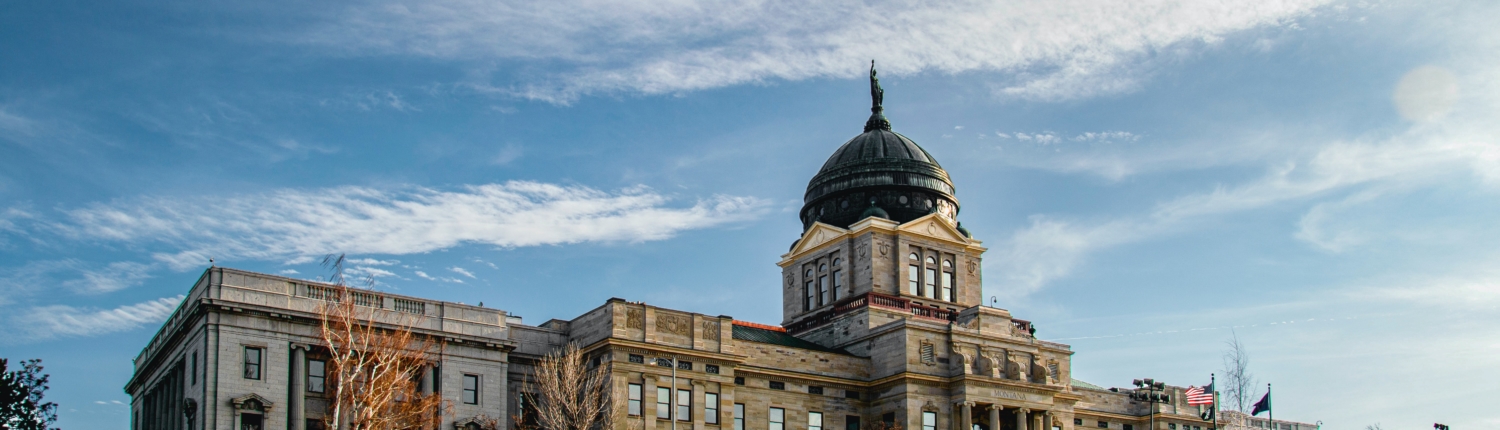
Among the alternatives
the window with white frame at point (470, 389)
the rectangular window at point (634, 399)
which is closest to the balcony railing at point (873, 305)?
the rectangular window at point (634, 399)

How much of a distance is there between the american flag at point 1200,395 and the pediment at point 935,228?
15.4m

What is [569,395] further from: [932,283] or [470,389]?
[932,283]

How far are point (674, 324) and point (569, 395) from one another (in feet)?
24.0

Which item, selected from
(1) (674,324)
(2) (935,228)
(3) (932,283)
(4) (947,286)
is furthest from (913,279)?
(1) (674,324)

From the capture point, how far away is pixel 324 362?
2547 inches

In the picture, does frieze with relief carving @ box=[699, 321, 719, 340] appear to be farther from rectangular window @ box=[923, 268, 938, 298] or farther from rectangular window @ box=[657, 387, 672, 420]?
rectangular window @ box=[923, 268, 938, 298]

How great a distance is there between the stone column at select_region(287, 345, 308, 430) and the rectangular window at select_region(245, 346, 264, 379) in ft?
4.60

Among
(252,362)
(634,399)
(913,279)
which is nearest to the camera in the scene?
(252,362)

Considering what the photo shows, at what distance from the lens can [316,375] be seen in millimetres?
64500

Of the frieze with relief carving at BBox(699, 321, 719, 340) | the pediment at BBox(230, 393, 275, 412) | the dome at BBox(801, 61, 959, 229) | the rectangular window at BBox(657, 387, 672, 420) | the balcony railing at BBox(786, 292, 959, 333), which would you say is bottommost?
the pediment at BBox(230, 393, 275, 412)

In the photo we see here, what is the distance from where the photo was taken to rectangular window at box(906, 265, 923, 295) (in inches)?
3526

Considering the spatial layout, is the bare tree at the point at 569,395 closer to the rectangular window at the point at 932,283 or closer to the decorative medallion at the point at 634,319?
the decorative medallion at the point at 634,319

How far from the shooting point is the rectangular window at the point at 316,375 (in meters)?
64.2

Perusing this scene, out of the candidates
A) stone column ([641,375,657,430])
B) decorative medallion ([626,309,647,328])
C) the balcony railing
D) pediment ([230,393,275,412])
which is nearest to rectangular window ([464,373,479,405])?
decorative medallion ([626,309,647,328])
